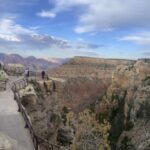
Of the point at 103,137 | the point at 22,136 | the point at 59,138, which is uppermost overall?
the point at 22,136

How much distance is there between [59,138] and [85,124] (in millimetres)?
20778

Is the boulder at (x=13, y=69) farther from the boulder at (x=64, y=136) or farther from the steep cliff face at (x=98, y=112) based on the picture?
the boulder at (x=64, y=136)

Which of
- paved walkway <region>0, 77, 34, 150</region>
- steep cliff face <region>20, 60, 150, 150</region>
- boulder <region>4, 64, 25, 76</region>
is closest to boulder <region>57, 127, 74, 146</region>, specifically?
steep cliff face <region>20, 60, 150, 150</region>

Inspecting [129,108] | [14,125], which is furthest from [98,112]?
[14,125]

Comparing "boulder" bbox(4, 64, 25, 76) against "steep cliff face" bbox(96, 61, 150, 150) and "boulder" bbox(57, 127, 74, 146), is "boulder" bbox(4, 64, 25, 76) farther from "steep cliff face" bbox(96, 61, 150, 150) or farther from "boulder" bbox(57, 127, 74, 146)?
"boulder" bbox(57, 127, 74, 146)

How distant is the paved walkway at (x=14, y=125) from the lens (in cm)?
1559

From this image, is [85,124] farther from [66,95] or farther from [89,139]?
[66,95]

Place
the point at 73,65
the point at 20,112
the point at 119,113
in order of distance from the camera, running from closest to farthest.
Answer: the point at 20,112 → the point at 119,113 → the point at 73,65

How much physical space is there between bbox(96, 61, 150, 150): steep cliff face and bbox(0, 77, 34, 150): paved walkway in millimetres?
19823

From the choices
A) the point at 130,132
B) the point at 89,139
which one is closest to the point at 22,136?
the point at 89,139

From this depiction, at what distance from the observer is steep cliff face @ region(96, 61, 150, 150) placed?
146 ft

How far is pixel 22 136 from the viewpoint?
646 inches

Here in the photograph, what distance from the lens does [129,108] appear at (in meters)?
54.5

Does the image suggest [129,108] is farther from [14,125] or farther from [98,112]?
[14,125]
